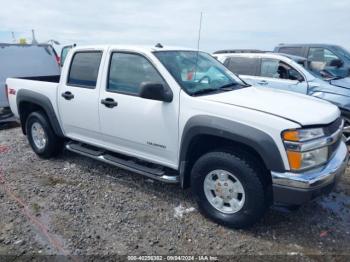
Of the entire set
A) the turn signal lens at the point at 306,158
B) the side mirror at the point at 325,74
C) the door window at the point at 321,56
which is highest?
the door window at the point at 321,56

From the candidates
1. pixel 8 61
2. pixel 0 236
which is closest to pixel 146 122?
pixel 0 236

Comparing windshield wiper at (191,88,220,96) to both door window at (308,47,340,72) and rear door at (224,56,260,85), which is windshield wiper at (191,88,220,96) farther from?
door window at (308,47,340,72)

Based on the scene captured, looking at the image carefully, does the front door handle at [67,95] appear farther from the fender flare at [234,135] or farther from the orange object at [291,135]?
the orange object at [291,135]

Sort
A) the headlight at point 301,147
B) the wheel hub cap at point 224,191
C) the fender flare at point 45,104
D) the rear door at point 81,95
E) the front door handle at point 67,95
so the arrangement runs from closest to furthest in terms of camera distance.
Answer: the headlight at point 301,147, the wheel hub cap at point 224,191, the rear door at point 81,95, the front door handle at point 67,95, the fender flare at point 45,104

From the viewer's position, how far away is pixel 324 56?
7844mm

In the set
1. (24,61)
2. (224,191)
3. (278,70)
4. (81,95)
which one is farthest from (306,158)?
(24,61)

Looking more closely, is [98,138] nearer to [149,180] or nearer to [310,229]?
[149,180]

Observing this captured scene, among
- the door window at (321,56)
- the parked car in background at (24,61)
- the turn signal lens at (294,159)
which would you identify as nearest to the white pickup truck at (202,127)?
the turn signal lens at (294,159)

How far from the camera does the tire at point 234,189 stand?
303 cm

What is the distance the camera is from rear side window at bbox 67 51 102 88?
423 cm

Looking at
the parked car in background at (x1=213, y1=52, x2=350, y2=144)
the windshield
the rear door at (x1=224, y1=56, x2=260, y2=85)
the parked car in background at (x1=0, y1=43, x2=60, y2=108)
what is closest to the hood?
the windshield

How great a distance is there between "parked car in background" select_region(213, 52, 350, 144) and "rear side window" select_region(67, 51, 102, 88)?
3.37 meters

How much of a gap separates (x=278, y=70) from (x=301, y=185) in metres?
4.18

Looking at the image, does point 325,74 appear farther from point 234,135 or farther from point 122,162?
point 122,162
